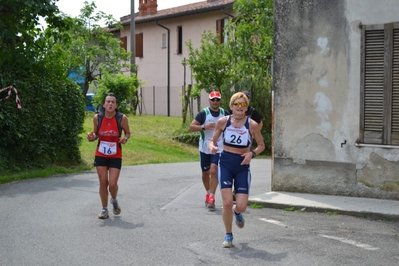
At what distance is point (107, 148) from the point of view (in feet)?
34.7

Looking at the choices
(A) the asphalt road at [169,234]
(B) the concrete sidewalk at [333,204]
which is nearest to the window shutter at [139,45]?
(A) the asphalt road at [169,234]

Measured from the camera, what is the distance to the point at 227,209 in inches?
337

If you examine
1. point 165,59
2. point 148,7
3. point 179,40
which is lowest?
point 165,59

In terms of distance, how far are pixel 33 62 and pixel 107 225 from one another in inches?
298

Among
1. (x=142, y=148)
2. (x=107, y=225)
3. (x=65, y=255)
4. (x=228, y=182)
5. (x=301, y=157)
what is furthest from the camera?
(x=142, y=148)

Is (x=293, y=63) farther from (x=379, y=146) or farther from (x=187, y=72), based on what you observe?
(x=187, y=72)

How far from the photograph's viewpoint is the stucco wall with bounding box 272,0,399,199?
11852 mm

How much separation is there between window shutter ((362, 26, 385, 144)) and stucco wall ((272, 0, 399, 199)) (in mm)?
142

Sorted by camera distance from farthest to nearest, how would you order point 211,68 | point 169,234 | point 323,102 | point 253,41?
point 211,68 < point 253,41 < point 323,102 < point 169,234

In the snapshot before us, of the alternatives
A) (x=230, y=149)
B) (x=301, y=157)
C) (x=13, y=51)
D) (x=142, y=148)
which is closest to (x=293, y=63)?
(x=301, y=157)

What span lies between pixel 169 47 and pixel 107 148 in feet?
114

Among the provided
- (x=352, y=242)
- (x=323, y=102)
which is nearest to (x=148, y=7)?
(x=323, y=102)

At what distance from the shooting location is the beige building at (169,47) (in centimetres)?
4159

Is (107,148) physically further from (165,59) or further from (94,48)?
(165,59)
